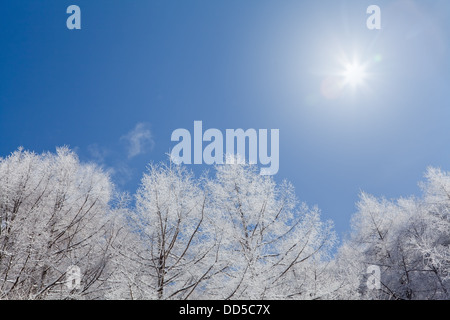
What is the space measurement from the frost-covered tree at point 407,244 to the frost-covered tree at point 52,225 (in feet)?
25.6

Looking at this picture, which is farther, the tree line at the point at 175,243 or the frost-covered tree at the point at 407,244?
the frost-covered tree at the point at 407,244

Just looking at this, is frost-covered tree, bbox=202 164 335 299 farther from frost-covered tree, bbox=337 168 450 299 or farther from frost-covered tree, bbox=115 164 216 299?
frost-covered tree, bbox=337 168 450 299

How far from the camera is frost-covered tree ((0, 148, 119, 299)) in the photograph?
521cm

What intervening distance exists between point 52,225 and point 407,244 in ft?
40.6

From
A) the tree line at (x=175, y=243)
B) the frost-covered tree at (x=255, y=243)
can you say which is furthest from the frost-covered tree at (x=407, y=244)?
the frost-covered tree at (x=255, y=243)

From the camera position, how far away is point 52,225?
6.56 meters

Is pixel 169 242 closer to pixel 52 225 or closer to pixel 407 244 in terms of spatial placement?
pixel 52 225

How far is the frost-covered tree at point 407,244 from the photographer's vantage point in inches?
354

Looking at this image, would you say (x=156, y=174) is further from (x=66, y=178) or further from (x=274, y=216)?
(x=66, y=178)

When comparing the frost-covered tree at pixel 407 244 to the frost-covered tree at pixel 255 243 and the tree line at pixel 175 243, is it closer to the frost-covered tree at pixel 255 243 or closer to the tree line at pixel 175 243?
the tree line at pixel 175 243

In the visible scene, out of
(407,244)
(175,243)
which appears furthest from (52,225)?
(407,244)

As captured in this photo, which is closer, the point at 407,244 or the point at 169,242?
the point at 169,242

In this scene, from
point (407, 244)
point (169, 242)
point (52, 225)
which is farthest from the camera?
point (407, 244)

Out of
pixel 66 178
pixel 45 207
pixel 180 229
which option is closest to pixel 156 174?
pixel 180 229
